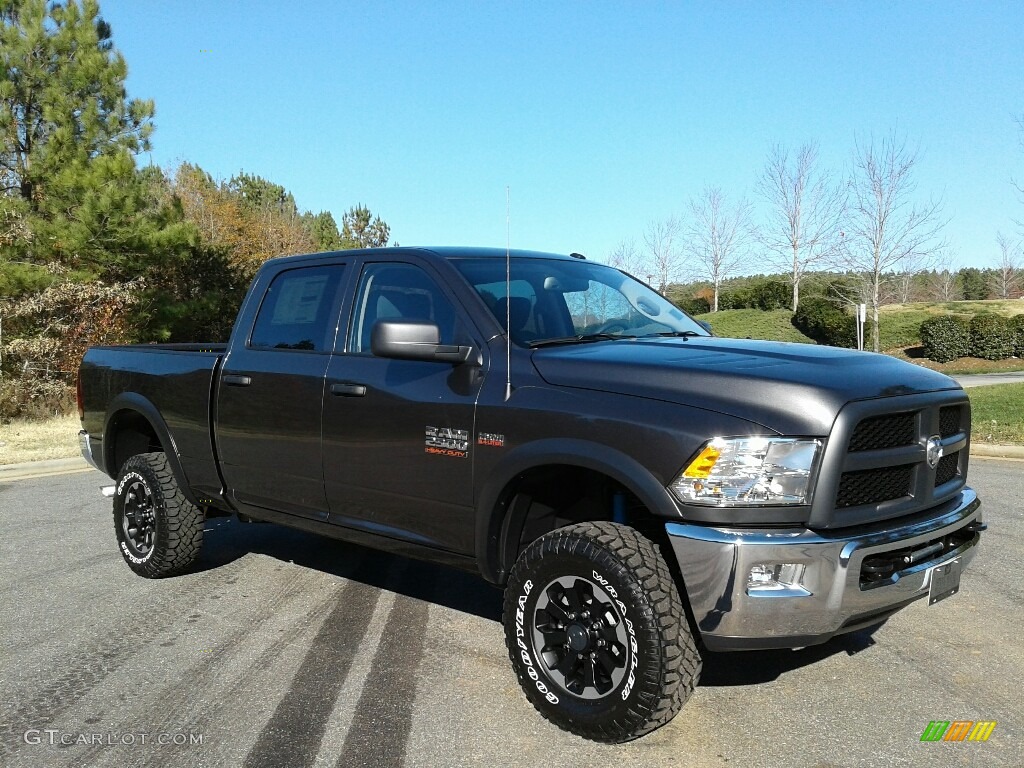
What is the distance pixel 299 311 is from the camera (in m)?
4.81

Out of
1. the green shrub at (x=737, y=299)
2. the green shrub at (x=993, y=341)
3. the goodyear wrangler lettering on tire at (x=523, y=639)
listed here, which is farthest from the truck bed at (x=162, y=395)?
the green shrub at (x=737, y=299)

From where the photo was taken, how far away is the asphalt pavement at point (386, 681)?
3.22 metres

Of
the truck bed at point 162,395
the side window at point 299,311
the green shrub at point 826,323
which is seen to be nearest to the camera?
the side window at point 299,311

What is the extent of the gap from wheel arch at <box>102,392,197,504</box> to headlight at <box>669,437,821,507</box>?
3.60m

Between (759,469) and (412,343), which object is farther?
(412,343)

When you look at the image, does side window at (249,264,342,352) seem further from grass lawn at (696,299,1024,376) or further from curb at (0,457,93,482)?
grass lawn at (696,299,1024,376)

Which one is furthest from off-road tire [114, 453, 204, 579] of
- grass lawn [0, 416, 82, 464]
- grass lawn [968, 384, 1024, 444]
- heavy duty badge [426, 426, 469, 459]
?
grass lawn [968, 384, 1024, 444]

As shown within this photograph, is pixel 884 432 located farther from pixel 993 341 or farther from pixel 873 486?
pixel 993 341

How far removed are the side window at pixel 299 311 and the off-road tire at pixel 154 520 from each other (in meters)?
1.19

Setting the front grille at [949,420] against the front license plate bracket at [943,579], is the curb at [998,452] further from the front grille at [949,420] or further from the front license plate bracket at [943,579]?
the front license plate bracket at [943,579]

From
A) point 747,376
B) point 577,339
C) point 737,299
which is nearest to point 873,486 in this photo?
point 747,376

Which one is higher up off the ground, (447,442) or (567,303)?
(567,303)

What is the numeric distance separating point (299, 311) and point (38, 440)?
10.7 meters

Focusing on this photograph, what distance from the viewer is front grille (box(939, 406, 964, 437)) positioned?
351cm
